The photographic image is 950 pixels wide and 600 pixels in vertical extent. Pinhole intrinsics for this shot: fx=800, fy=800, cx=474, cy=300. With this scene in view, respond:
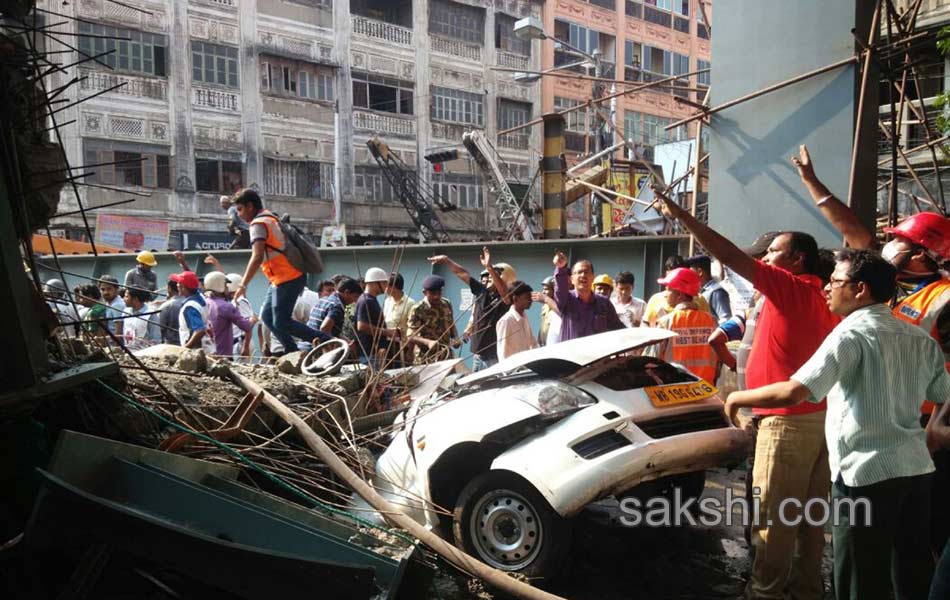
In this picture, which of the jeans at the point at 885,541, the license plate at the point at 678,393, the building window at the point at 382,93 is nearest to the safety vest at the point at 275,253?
the license plate at the point at 678,393

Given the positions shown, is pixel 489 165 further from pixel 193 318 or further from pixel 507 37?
pixel 507 37

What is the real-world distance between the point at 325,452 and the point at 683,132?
4712 centimetres

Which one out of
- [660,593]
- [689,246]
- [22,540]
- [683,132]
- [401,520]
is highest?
[683,132]

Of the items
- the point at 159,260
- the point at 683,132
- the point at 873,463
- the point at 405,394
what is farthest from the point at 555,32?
the point at 873,463

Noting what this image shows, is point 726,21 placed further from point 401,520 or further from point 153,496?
point 153,496

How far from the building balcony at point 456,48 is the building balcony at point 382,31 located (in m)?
1.45

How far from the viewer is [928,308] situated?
4.12m

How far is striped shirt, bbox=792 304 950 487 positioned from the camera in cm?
333

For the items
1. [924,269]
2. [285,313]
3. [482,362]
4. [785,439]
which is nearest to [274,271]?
[285,313]

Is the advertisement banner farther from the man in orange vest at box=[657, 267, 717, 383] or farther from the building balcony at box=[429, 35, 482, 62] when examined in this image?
the man in orange vest at box=[657, 267, 717, 383]

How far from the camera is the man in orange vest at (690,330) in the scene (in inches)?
265

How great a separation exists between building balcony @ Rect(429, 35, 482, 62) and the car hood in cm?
3445

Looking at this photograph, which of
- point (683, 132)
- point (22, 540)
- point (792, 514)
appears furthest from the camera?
point (683, 132)

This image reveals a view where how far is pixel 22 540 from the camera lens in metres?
3.00
